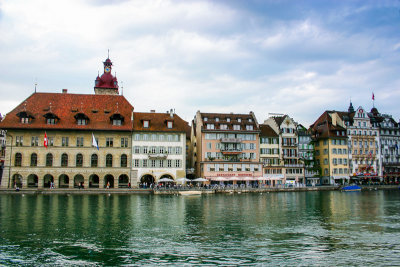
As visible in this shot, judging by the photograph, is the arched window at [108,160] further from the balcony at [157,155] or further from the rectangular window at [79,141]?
the balcony at [157,155]

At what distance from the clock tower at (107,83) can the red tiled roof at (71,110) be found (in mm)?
38020

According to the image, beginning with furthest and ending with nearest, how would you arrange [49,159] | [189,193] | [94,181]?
[94,181] → [49,159] → [189,193]

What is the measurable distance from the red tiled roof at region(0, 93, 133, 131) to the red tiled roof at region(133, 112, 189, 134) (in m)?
1.68

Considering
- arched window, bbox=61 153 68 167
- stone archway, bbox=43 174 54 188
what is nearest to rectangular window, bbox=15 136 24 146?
arched window, bbox=61 153 68 167

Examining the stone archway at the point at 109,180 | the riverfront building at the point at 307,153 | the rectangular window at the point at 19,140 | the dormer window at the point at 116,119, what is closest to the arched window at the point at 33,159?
the rectangular window at the point at 19,140

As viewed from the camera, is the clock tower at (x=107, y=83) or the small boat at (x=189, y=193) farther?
the clock tower at (x=107, y=83)

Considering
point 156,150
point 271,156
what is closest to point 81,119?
point 156,150

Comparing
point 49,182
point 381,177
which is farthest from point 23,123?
point 381,177

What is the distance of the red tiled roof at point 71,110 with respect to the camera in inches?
2926

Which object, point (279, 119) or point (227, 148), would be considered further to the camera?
point (279, 119)

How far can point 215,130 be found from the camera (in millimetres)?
85938

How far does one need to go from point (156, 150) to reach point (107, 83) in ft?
167

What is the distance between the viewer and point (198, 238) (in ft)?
82.2

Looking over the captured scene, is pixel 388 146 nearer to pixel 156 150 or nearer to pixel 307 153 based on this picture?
pixel 307 153
